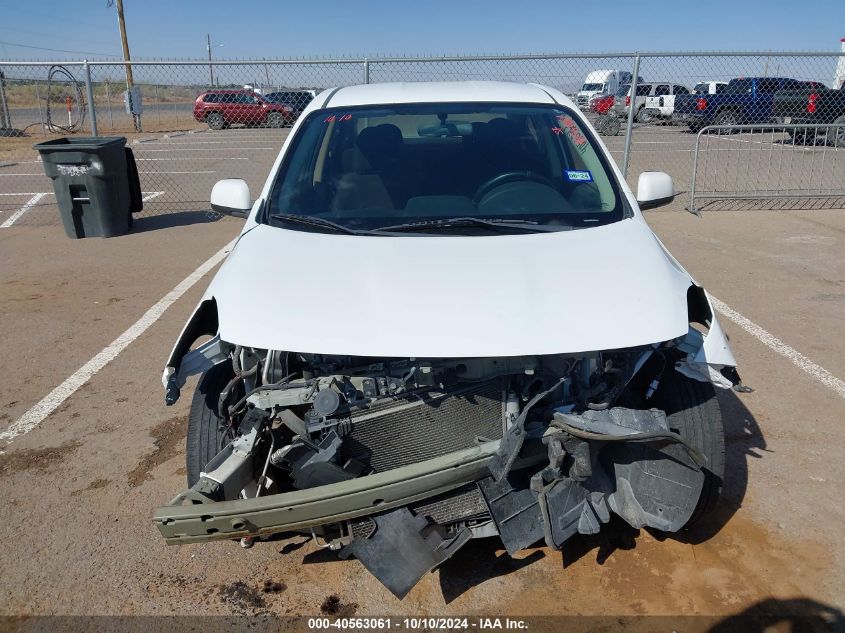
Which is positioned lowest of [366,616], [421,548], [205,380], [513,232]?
[366,616]

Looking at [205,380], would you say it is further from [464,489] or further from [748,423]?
[748,423]

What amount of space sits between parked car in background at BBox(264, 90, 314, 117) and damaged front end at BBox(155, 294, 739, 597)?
11.7 meters

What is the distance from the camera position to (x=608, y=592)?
282 cm

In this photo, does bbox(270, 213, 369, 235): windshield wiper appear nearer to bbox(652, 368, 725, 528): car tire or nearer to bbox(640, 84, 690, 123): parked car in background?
bbox(652, 368, 725, 528): car tire

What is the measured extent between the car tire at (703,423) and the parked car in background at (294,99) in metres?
11.8

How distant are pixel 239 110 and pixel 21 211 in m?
11.0

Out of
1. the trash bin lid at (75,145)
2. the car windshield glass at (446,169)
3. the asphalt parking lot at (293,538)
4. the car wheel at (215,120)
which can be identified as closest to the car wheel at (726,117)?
the asphalt parking lot at (293,538)

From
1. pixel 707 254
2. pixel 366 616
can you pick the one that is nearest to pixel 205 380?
pixel 366 616

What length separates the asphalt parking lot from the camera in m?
2.81

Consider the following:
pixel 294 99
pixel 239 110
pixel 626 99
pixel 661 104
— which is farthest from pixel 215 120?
pixel 661 104

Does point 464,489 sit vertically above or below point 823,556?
above

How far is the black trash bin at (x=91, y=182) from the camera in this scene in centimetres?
830

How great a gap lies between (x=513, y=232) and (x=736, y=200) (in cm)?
922

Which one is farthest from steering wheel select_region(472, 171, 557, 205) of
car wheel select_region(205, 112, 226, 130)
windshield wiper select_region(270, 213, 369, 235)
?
car wheel select_region(205, 112, 226, 130)
